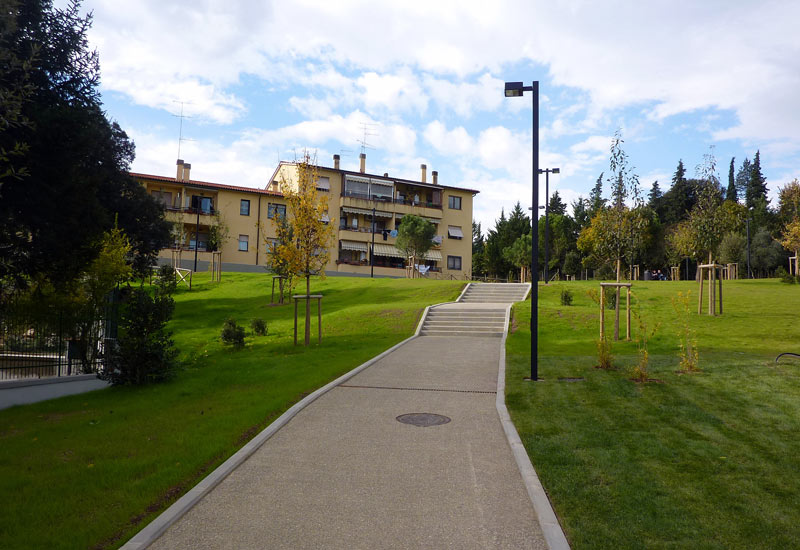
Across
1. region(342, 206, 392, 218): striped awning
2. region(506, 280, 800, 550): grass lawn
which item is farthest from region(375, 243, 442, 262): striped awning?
region(506, 280, 800, 550): grass lawn

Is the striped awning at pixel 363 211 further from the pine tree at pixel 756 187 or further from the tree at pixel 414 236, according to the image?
the pine tree at pixel 756 187

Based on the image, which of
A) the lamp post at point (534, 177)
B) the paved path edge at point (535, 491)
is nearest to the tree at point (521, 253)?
the lamp post at point (534, 177)

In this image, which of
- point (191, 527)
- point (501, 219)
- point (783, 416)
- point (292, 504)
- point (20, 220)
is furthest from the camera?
point (501, 219)

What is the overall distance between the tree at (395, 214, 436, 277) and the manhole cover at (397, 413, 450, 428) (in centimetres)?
4148

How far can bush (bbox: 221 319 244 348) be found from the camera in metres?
17.5

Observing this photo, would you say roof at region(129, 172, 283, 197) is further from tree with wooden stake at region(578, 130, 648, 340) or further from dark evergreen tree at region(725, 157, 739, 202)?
dark evergreen tree at region(725, 157, 739, 202)

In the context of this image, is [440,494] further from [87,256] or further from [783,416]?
[87,256]

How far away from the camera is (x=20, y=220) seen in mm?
11672

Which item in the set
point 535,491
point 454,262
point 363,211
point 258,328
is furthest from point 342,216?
point 535,491

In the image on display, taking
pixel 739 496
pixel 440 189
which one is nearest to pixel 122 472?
pixel 739 496

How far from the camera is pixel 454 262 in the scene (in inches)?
2382

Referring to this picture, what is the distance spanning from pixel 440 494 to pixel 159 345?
9350 mm

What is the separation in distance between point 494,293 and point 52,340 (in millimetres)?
21574

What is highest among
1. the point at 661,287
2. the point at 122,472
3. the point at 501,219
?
the point at 501,219
